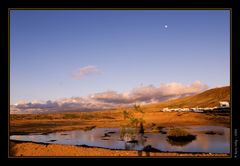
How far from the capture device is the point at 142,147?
30.5 ft

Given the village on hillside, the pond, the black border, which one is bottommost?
the pond

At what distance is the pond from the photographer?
887cm

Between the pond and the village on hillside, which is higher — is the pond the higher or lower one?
the lower one

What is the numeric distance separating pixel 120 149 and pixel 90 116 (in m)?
1.45

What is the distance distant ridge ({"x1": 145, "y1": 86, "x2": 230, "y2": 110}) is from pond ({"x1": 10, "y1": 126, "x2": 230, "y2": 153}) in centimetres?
67

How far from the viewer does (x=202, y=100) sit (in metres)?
9.52

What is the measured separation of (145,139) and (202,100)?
1920mm

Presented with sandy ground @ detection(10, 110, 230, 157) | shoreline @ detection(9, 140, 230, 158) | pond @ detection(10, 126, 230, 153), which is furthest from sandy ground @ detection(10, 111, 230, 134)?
shoreline @ detection(9, 140, 230, 158)

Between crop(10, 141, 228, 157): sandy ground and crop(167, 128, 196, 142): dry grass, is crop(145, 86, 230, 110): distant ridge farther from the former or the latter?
crop(10, 141, 228, 157): sandy ground

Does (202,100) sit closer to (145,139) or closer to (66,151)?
(145,139)
